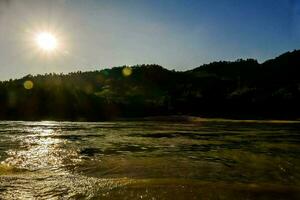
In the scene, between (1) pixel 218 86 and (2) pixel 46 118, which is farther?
(1) pixel 218 86

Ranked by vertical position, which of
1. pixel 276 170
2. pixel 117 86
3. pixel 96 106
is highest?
pixel 117 86

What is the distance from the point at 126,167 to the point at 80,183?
160 inches

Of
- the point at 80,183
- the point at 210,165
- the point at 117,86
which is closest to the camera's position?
the point at 80,183

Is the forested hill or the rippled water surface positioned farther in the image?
the forested hill

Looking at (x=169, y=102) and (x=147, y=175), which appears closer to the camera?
(x=147, y=175)

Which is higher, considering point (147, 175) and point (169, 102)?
point (169, 102)

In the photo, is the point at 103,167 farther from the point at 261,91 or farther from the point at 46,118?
the point at 261,91

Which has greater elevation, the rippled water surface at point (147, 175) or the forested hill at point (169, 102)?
the forested hill at point (169, 102)

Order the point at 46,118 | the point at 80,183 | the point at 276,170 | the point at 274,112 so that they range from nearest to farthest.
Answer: the point at 80,183, the point at 276,170, the point at 46,118, the point at 274,112

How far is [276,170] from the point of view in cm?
1597

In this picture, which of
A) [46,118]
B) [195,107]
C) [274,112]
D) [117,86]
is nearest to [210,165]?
[46,118]

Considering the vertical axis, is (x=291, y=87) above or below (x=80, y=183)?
above

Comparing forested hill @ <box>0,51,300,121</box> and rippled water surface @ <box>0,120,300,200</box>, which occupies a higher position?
forested hill @ <box>0,51,300,121</box>

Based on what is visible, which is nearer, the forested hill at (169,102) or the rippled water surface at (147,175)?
the rippled water surface at (147,175)
